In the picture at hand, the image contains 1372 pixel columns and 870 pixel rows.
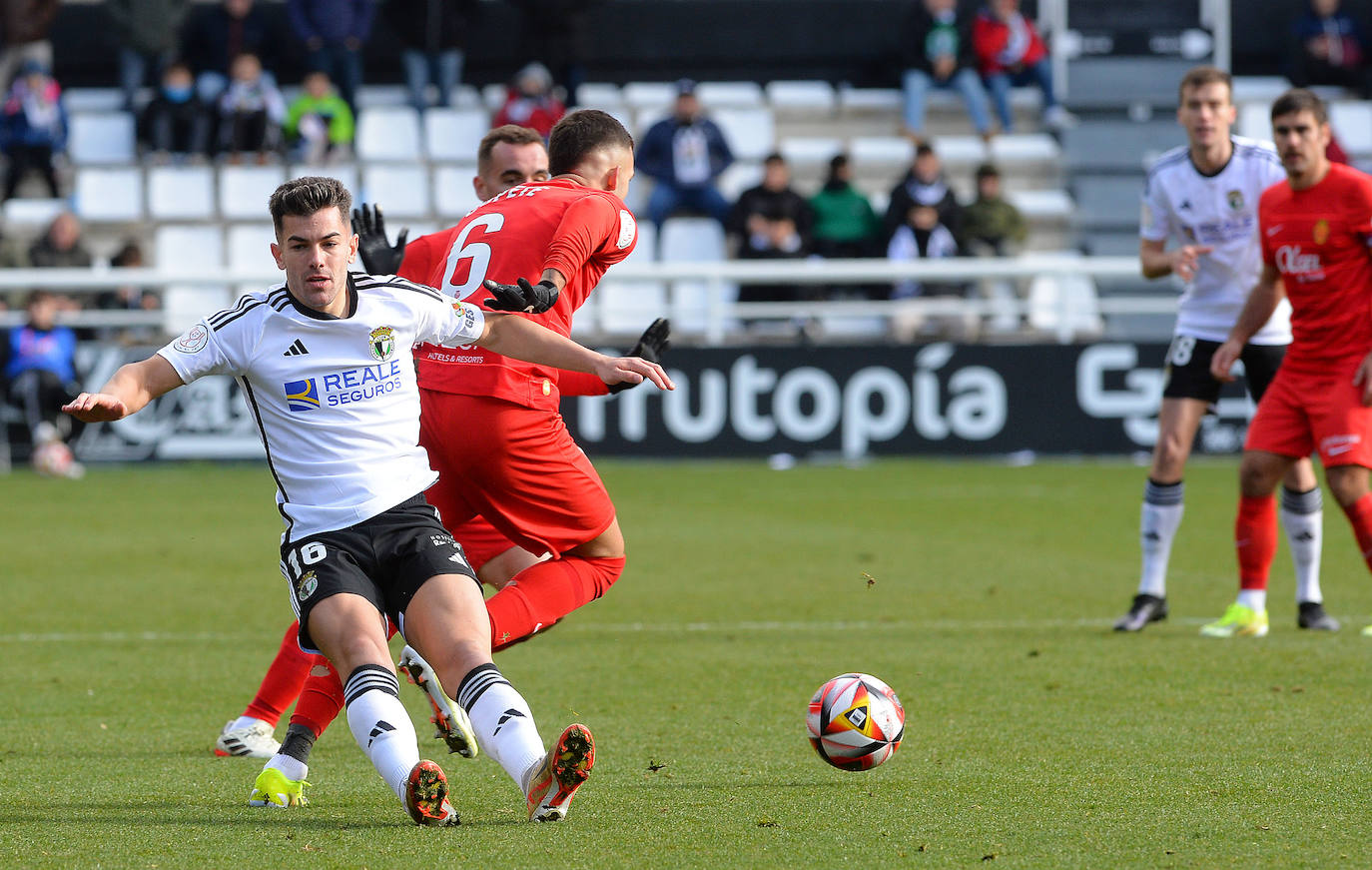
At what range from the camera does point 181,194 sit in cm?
1833

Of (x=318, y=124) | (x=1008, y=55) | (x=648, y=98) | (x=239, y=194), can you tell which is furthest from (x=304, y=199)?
(x=1008, y=55)

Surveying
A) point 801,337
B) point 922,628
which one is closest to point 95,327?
point 801,337

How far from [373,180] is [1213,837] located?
15.4 m

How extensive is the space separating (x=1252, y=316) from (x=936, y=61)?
12.4 m

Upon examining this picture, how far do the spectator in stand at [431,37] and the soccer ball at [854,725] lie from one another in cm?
1501

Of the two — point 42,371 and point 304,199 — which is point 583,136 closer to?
point 304,199

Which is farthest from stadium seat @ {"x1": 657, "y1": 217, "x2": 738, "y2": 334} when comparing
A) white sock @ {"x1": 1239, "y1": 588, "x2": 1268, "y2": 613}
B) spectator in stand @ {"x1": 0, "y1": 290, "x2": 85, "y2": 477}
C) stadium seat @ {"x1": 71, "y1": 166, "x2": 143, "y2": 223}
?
white sock @ {"x1": 1239, "y1": 588, "x2": 1268, "y2": 613}

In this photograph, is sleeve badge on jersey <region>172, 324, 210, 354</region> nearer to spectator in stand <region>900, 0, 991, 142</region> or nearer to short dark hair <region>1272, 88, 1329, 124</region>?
short dark hair <region>1272, 88, 1329, 124</region>

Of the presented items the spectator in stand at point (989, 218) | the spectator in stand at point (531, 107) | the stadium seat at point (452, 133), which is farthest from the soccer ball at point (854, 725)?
the stadium seat at point (452, 133)

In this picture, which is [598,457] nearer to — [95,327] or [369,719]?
[95,327]

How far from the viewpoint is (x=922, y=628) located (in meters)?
7.49

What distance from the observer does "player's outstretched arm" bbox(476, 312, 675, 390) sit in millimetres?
4500

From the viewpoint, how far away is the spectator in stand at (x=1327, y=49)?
19531 millimetres

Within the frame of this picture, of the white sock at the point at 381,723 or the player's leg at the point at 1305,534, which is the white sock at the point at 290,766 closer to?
the white sock at the point at 381,723
